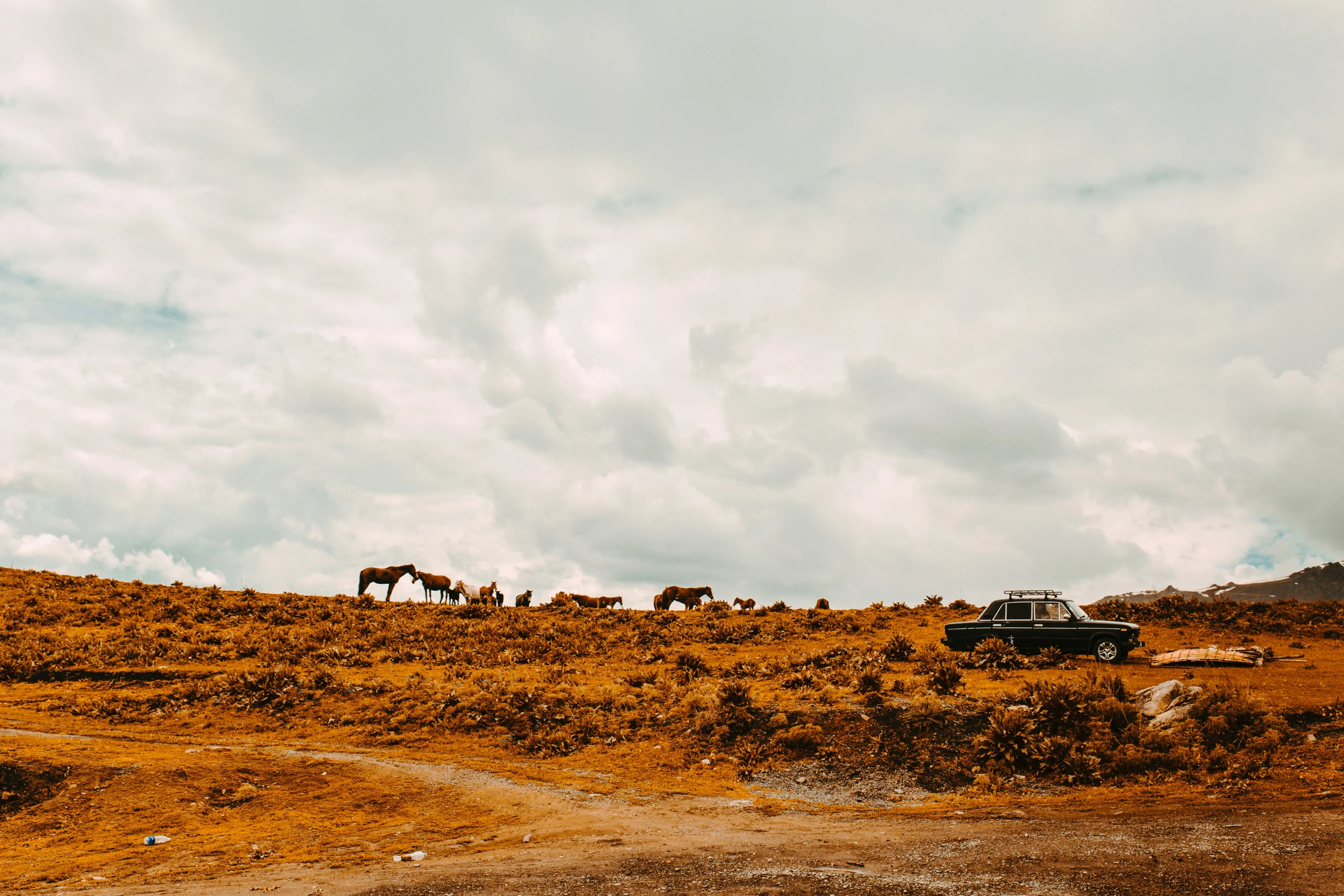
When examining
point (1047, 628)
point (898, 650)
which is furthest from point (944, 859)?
point (898, 650)

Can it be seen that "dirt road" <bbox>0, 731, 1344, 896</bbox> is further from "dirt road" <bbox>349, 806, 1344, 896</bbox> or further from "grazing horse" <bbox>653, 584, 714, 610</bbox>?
"grazing horse" <bbox>653, 584, 714, 610</bbox>

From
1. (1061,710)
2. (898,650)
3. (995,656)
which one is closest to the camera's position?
(1061,710)

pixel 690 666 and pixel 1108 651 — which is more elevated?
pixel 1108 651

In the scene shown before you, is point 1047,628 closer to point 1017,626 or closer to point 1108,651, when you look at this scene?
point 1017,626

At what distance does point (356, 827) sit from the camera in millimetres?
12883

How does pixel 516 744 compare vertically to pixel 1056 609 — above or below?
below

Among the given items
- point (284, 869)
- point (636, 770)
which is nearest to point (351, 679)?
point (636, 770)

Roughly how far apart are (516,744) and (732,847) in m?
9.62

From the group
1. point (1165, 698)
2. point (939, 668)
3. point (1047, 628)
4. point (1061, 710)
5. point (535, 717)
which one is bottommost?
point (535, 717)

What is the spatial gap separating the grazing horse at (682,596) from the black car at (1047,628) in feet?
65.0

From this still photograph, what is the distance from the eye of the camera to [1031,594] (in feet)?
77.7

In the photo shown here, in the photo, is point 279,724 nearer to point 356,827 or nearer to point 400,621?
point 356,827

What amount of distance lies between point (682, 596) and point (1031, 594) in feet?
72.0

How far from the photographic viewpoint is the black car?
74.1ft
